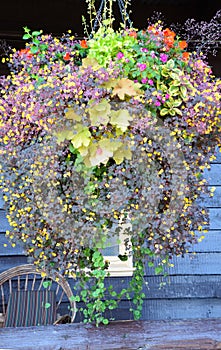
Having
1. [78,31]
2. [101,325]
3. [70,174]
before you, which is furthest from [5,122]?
[78,31]

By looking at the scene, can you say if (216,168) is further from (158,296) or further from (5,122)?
(5,122)

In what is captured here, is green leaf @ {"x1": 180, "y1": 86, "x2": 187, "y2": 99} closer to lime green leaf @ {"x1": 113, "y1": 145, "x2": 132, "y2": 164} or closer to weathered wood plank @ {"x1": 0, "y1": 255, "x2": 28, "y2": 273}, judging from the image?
lime green leaf @ {"x1": 113, "y1": 145, "x2": 132, "y2": 164}

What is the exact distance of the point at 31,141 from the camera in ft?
4.84

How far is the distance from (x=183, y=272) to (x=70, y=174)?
133cm

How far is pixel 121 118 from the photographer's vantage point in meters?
1.38

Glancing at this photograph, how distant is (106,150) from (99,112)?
11cm

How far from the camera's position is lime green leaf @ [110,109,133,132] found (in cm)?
137

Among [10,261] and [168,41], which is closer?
[168,41]

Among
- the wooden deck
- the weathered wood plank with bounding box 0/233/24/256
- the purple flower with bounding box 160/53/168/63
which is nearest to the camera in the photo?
the wooden deck

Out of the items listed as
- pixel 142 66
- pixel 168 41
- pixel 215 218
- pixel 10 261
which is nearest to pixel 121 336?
pixel 142 66

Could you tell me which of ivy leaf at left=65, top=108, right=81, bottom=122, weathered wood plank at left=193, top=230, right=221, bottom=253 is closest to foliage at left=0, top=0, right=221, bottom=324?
ivy leaf at left=65, top=108, right=81, bottom=122

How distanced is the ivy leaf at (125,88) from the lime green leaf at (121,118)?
1.7 inches

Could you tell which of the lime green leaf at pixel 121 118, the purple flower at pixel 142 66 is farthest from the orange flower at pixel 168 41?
the lime green leaf at pixel 121 118

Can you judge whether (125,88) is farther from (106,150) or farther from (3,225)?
(3,225)
